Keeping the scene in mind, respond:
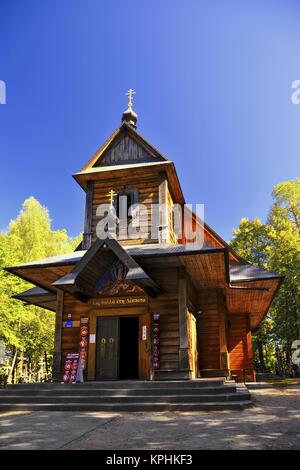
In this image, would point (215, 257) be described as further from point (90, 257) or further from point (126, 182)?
point (126, 182)

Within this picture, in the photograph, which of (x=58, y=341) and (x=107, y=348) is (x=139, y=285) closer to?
(x=107, y=348)

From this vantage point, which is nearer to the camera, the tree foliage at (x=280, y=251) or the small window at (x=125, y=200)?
the small window at (x=125, y=200)

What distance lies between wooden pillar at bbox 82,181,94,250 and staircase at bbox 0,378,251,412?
5910 mm

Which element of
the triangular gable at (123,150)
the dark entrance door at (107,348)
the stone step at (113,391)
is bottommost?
the stone step at (113,391)

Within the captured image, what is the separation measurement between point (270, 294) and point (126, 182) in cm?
876

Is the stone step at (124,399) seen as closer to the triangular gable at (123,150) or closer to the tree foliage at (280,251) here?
the triangular gable at (123,150)

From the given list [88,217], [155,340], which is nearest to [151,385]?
[155,340]

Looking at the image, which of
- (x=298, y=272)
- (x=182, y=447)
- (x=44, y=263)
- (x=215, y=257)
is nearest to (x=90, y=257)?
(x=44, y=263)

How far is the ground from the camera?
5.79 meters

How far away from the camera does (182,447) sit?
557 cm

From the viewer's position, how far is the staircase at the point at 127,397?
9.75 m

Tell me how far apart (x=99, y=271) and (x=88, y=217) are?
3.29 m

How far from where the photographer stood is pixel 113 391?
35.3ft

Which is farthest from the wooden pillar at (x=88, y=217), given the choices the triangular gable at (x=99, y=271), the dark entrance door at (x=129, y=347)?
the dark entrance door at (x=129, y=347)
